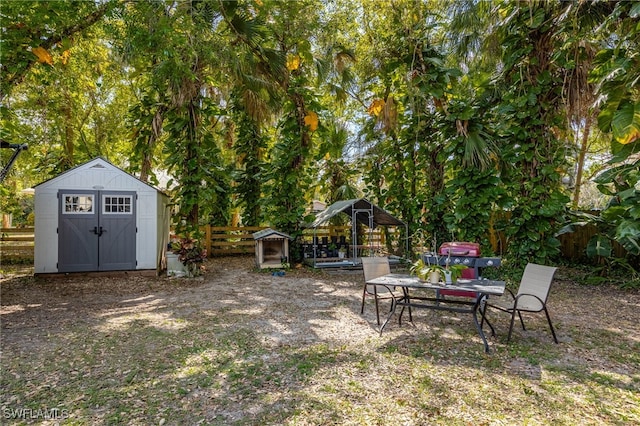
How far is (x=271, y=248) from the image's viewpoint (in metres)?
9.66

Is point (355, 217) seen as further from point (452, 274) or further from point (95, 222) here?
point (95, 222)

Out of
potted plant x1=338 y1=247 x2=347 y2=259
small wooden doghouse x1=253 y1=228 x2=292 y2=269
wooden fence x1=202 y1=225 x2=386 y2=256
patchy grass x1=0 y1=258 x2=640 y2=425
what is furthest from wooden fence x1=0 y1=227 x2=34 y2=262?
potted plant x1=338 y1=247 x2=347 y2=259

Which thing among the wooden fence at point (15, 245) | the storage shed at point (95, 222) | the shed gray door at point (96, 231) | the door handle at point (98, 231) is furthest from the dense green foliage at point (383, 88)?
the wooden fence at point (15, 245)

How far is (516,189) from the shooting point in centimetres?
741

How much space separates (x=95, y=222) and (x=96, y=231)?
195 mm

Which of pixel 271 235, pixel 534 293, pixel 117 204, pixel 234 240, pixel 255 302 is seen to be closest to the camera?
pixel 534 293

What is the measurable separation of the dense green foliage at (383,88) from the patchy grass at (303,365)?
5.02ft

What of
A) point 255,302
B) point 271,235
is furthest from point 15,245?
point 255,302

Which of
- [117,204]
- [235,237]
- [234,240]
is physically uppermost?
[117,204]

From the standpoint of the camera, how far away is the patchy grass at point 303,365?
8.69 feet

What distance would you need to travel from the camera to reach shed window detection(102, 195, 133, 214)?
312 inches

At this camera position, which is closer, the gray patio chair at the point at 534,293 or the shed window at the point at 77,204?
the gray patio chair at the point at 534,293

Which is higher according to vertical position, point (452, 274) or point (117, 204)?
point (117, 204)

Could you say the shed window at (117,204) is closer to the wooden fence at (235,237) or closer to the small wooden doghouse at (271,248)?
the small wooden doghouse at (271,248)
